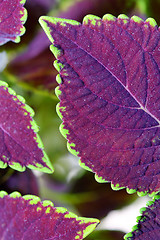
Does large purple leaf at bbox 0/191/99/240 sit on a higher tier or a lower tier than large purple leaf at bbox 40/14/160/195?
lower

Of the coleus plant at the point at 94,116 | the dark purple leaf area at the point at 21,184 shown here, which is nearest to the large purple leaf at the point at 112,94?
the coleus plant at the point at 94,116

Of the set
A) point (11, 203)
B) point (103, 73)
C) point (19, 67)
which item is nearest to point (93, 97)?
point (103, 73)

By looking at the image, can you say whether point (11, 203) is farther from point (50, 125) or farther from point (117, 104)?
point (50, 125)

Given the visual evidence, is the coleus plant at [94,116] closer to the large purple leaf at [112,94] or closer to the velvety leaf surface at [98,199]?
the large purple leaf at [112,94]

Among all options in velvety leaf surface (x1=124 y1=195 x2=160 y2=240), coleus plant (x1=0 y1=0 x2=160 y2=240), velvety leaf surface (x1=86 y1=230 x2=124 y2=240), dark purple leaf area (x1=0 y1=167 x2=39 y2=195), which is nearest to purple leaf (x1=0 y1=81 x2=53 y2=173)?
coleus plant (x1=0 y1=0 x2=160 y2=240)

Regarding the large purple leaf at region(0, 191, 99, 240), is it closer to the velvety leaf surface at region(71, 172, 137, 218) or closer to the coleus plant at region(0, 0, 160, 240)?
the coleus plant at region(0, 0, 160, 240)

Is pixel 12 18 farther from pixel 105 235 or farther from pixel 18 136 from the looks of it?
pixel 105 235

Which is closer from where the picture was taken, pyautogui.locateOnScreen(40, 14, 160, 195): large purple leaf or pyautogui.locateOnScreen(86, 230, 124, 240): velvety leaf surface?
pyautogui.locateOnScreen(40, 14, 160, 195): large purple leaf

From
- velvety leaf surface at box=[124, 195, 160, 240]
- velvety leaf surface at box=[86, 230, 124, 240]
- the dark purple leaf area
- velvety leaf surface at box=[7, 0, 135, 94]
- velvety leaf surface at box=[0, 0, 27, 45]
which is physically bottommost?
velvety leaf surface at box=[86, 230, 124, 240]
